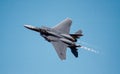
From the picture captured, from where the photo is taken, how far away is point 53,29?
79.1 m

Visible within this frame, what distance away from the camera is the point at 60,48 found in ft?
244

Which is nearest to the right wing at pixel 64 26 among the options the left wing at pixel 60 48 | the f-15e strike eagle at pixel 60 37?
the f-15e strike eagle at pixel 60 37

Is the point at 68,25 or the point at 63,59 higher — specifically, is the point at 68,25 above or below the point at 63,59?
above

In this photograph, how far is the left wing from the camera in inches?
2817

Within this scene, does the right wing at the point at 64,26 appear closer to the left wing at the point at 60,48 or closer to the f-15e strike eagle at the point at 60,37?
the f-15e strike eagle at the point at 60,37

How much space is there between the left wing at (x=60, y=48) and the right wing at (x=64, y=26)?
589 centimetres

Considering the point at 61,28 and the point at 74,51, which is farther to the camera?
the point at 61,28

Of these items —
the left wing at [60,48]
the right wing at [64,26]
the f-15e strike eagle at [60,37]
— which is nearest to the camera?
the left wing at [60,48]

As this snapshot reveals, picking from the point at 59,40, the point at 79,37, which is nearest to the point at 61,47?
the point at 59,40

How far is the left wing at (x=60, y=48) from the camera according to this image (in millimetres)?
71562

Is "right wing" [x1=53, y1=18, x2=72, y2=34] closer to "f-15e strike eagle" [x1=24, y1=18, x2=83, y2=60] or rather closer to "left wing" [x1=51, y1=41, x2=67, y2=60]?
"f-15e strike eagle" [x1=24, y1=18, x2=83, y2=60]

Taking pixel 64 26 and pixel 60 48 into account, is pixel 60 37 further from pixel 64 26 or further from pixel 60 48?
pixel 64 26

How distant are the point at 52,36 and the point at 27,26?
317 inches

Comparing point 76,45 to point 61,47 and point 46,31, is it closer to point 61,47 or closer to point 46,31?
point 61,47
